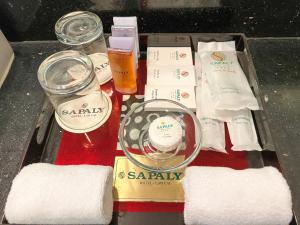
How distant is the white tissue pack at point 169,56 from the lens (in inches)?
23.7

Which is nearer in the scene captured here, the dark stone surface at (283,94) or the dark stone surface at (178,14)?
the dark stone surface at (283,94)

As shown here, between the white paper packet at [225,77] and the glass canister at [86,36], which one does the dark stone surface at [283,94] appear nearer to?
the white paper packet at [225,77]

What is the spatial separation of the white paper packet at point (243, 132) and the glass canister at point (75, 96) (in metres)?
0.23

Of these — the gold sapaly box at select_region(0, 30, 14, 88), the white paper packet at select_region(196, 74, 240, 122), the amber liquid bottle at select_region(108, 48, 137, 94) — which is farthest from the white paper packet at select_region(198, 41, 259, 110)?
the gold sapaly box at select_region(0, 30, 14, 88)

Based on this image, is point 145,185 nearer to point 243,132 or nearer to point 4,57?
point 243,132

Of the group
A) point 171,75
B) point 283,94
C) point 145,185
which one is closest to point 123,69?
point 171,75

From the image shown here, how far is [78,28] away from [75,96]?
0.15 metres

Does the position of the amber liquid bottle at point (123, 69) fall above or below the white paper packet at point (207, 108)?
above

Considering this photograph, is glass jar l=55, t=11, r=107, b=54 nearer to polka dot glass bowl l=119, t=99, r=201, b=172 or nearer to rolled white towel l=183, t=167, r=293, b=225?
polka dot glass bowl l=119, t=99, r=201, b=172

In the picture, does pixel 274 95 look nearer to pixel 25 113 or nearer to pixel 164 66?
pixel 164 66

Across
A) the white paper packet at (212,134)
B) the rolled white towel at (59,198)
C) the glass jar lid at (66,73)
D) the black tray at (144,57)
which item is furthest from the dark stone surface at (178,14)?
the rolled white towel at (59,198)

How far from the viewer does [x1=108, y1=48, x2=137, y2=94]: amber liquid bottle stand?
0.52m

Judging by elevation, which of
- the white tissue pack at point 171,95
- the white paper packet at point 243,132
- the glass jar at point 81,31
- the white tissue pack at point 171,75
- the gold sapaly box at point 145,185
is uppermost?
the glass jar at point 81,31

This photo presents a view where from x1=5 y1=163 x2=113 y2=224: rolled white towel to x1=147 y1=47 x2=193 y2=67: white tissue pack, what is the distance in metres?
0.29
